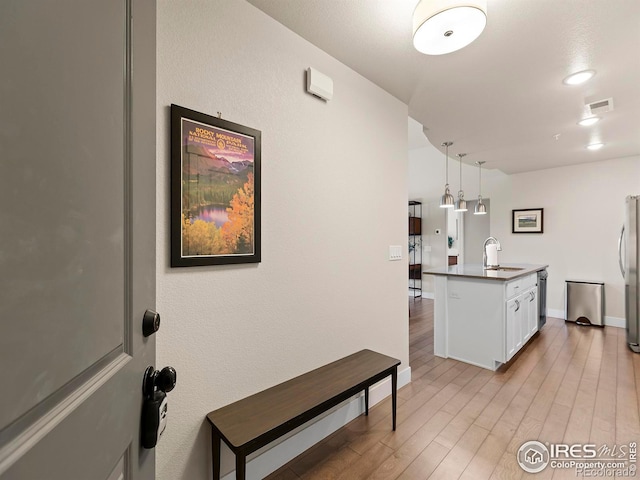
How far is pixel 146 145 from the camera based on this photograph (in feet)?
2.38

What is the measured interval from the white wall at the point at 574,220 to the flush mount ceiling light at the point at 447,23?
16.8 feet

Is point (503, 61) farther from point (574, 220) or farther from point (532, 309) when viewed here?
point (574, 220)

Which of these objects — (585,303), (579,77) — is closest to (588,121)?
(579,77)

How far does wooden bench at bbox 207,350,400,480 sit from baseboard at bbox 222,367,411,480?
0.30 m

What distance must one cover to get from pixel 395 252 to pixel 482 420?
143cm

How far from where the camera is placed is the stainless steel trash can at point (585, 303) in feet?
15.1

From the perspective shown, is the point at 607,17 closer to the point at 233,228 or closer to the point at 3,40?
the point at 233,228

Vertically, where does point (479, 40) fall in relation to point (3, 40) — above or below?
above

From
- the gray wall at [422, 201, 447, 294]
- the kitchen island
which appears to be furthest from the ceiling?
the gray wall at [422, 201, 447, 294]

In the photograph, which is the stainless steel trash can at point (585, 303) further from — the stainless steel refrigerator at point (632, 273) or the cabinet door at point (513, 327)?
the cabinet door at point (513, 327)

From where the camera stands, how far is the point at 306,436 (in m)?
1.87

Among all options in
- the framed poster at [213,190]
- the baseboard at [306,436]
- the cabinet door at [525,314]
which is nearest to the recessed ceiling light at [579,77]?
the cabinet door at [525,314]

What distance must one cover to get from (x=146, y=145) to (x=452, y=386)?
3.02 meters

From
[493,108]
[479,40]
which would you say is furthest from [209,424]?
[493,108]
